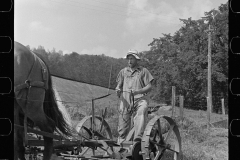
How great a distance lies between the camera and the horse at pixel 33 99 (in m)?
3.97

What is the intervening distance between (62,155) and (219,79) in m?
25.4

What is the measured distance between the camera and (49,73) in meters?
4.65

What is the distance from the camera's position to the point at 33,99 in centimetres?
421

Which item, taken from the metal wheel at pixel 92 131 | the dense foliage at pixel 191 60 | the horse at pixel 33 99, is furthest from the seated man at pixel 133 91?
the dense foliage at pixel 191 60

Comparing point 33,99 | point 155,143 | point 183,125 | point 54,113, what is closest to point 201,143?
point 183,125

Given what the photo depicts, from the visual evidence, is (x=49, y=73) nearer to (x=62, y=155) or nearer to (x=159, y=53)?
(x=62, y=155)

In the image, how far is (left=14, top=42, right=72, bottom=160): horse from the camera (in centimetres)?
397

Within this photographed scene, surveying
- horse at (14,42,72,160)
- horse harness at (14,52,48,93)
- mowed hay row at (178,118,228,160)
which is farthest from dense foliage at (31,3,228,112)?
horse harness at (14,52,48,93)

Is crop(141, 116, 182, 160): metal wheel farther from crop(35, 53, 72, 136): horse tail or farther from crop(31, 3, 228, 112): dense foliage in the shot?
crop(31, 3, 228, 112): dense foliage

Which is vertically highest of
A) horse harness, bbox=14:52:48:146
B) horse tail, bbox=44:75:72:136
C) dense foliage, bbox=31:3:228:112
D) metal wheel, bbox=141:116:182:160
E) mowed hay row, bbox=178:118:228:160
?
dense foliage, bbox=31:3:228:112

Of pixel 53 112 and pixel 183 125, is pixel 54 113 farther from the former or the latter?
pixel 183 125

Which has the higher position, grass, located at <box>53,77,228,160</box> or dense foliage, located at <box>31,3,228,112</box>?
dense foliage, located at <box>31,3,228,112</box>

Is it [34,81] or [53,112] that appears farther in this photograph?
[53,112]
